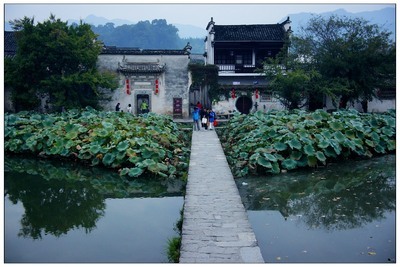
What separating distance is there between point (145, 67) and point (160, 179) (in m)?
14.9

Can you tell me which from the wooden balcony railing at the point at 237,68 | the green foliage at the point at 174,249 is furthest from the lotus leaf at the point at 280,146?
the wooden balcony railing at the point at 237,68

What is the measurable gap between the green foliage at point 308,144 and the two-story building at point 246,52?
1121 centimetres

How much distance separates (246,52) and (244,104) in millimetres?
4556

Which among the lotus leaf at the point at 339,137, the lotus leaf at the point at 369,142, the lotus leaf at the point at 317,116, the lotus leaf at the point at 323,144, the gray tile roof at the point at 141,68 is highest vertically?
the gray tile roof at the point at 141,68

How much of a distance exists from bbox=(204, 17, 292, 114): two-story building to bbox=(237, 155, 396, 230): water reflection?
14233 millimetres

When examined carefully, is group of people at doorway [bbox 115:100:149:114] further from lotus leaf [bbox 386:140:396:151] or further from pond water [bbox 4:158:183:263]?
lotus leaf [bbox 386:140:396:151]

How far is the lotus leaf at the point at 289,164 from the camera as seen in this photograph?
962cm

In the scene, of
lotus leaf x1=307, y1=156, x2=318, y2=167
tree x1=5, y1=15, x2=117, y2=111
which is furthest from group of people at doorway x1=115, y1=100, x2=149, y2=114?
lotus leaf x1=307, y1=156, x2=318, y2=167

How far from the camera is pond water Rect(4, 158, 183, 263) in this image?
5.49 meters

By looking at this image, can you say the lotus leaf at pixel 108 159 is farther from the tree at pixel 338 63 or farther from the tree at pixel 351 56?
the tree at pixel 351 56

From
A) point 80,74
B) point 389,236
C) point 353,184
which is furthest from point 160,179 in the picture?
point 80,74

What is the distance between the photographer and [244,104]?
24.3 m

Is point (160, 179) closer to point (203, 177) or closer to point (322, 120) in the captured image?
point (203, 177)

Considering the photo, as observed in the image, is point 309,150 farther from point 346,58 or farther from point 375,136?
point 346,58
